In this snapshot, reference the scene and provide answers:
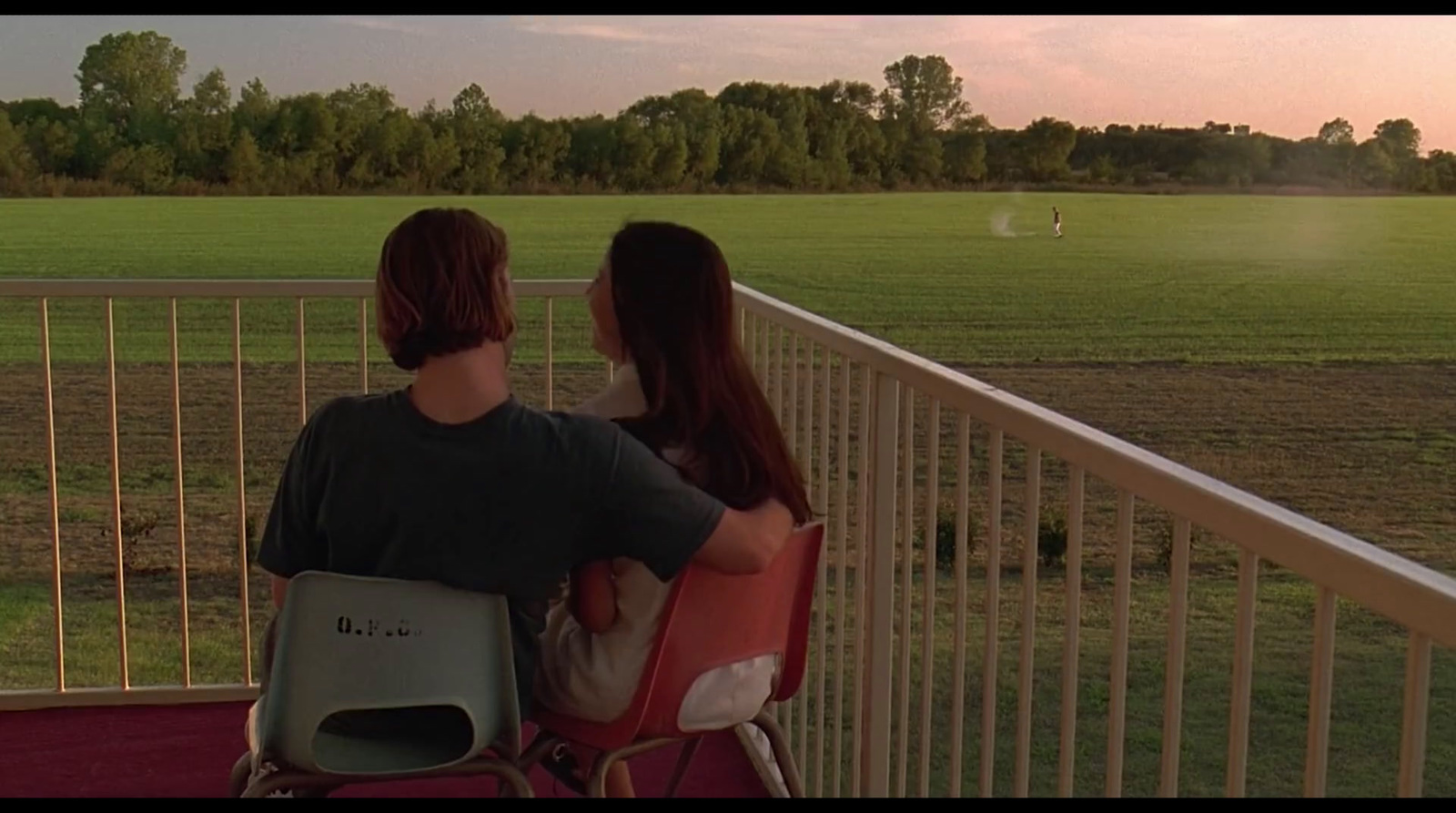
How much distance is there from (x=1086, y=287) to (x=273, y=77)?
18352 millimetres

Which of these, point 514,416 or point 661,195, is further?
point 661,195

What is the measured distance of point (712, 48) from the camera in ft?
98.1

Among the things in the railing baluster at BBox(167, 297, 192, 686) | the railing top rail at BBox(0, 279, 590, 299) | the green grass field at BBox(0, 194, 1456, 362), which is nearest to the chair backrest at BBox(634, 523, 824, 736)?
the railing top rail at BBox(0, 279, 590, 299)

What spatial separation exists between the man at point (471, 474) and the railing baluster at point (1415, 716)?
83 centimetres

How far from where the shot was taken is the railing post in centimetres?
218

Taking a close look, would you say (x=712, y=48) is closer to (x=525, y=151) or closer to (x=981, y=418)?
(x=525, y=151)

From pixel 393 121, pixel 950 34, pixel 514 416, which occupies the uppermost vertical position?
pixel 950 34

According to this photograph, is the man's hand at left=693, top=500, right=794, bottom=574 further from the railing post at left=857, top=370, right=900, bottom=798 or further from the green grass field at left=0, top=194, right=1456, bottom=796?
the green grass field at left=0, top=194, right=1456, bottom=796

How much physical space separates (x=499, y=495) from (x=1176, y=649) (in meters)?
0.75

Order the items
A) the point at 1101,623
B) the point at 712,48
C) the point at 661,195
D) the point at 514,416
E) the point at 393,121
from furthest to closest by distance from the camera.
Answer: the point at 661,195
the point at 712,48
the point at 393,121
the point at 1101,623
the point at 514,416

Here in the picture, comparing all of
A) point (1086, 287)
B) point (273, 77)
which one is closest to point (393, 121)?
point (273, 77)

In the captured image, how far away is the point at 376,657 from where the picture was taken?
155 centimetres

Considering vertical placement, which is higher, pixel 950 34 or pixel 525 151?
pixel 950 34

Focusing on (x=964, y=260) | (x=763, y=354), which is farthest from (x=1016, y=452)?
(x=964, y=260)
